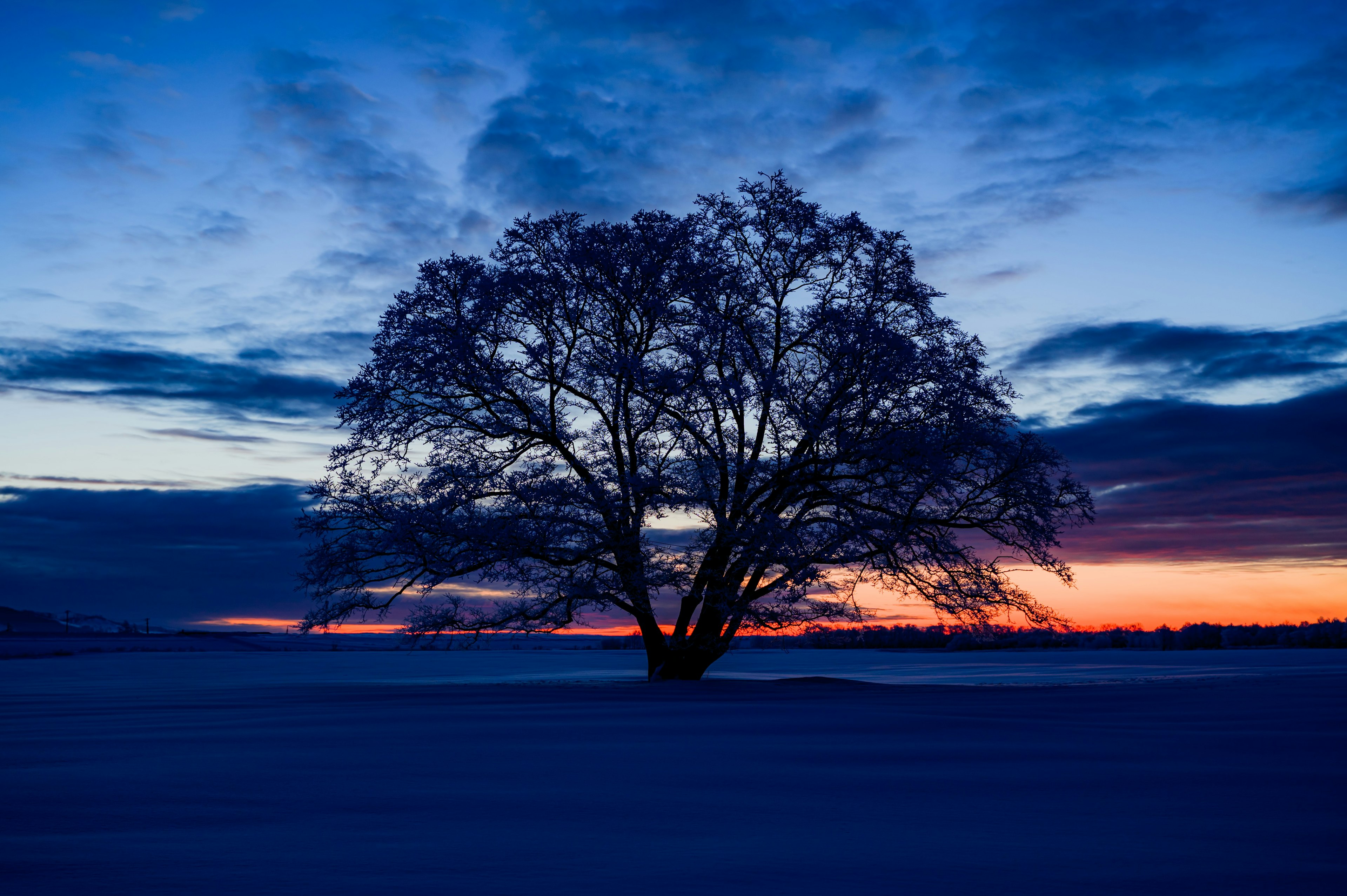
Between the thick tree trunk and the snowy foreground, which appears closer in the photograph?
the snowy foreground

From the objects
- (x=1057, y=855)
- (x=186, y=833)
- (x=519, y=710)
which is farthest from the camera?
(x=519, y=710)

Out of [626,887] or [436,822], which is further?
[436,822]

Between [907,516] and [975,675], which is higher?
[907,516]

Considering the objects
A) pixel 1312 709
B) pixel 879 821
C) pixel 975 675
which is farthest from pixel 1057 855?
pixel 975 675

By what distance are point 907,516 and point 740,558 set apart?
3.64 metres

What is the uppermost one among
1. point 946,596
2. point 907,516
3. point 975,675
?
point 907,516

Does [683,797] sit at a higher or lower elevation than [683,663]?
A: higher

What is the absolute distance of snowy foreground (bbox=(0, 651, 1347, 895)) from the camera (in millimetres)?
4207

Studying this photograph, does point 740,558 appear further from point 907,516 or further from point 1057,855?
point 1057,855

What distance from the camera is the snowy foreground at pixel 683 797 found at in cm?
421

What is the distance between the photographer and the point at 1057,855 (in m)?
4.50

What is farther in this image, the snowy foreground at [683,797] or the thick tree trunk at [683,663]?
the thick tree trunk at [683,663]

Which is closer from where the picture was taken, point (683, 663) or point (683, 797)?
point (683, 797)

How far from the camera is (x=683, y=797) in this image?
6207 mm
